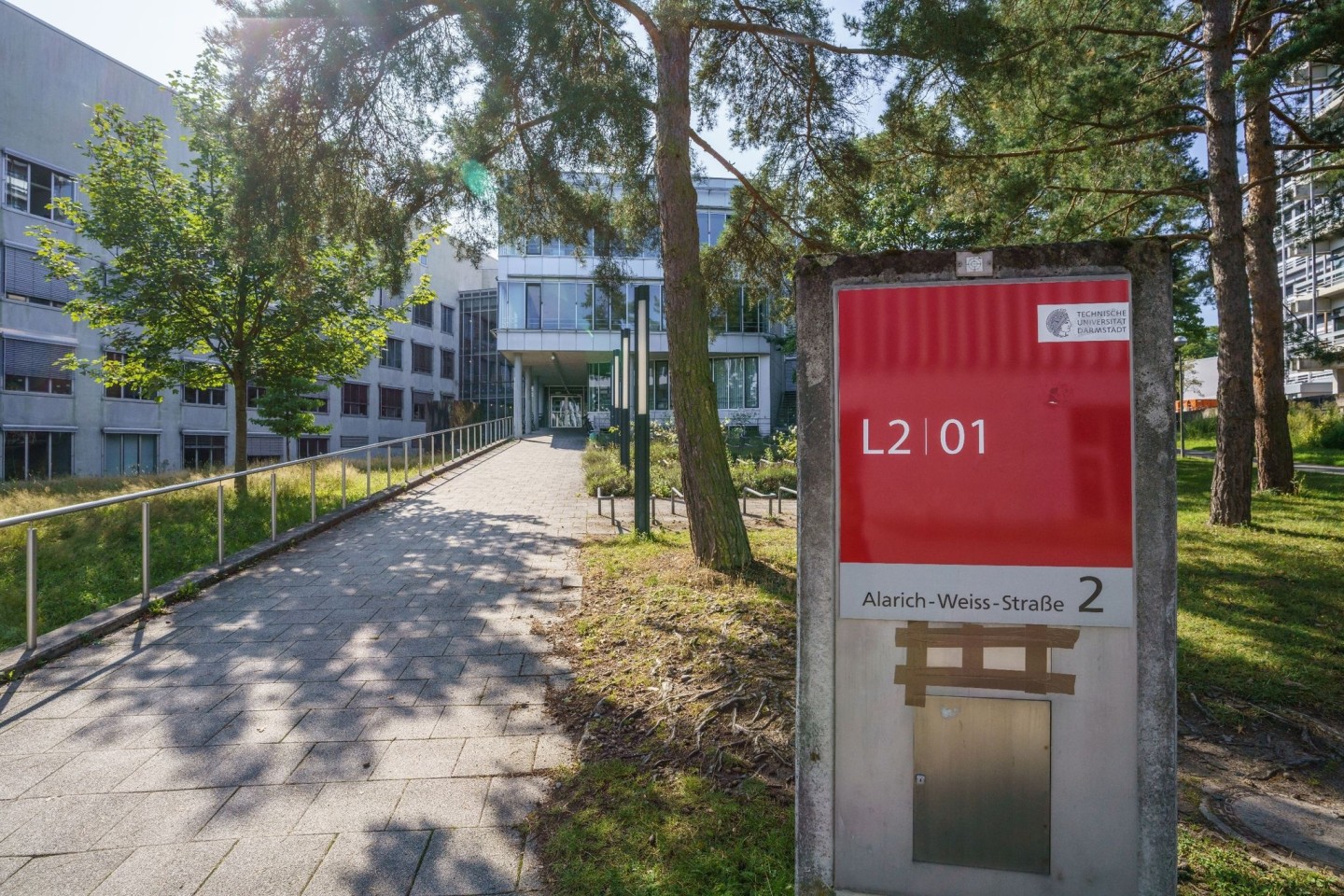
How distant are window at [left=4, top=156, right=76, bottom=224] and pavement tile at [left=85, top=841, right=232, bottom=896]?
92.9 feet

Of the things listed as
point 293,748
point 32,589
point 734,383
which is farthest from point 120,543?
point 734,383

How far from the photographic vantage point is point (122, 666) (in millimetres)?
4926

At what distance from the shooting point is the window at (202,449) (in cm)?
3080

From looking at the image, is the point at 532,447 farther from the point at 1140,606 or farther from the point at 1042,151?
the point at 1140,606

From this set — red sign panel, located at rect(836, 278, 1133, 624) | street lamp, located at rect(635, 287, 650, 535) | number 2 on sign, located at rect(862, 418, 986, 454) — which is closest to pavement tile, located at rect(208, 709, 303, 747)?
red sign panel, located at rect(836, 278, 1133, 624)

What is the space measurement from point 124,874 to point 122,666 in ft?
9.32

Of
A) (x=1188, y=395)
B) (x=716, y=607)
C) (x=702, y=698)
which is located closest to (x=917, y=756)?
(x=702, y=698)

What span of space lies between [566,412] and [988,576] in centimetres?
4904

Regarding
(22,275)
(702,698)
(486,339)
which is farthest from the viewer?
(486,339)

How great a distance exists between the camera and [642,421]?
944cm

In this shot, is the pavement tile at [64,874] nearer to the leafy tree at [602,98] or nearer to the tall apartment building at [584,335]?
the leafy tree at [602,98]

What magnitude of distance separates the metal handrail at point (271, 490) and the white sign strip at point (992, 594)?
5634 millimetres

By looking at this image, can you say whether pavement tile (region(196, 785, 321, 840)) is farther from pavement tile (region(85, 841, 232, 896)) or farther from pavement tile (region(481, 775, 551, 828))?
pavement tile (region(481, 775, 551, 828))

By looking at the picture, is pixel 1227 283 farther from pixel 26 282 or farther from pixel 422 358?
pixel 422 358
